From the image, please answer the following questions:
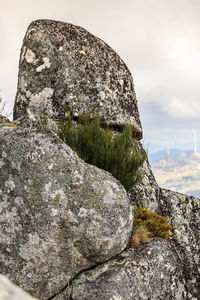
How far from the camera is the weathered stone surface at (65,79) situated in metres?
10.9

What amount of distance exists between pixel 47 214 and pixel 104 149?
8.59ft

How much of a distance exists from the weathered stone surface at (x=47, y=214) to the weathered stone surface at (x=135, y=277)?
0.33 meters

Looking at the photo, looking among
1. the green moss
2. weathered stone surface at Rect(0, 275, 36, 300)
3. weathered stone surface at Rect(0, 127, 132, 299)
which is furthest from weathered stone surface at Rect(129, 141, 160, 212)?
weathered stone surface at Rect(0, 275, 36, 300)

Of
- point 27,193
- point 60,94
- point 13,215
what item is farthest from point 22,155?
point 60,94

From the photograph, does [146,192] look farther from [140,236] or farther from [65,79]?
[65,79]

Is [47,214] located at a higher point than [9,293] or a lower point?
lower

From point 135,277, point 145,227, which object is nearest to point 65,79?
point 145,227

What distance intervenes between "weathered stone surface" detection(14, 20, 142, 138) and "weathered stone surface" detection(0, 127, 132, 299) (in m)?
3.57

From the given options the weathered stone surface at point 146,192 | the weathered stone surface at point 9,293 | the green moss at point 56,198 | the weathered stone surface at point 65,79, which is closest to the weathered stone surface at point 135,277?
the weathered stone surface at point 146,192

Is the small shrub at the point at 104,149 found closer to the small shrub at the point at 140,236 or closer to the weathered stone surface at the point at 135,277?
the small shrub at the point at 140,236

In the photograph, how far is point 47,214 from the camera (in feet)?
22.8

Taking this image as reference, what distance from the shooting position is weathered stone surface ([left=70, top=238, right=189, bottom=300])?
282 inches

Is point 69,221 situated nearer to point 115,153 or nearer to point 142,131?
point 115,153

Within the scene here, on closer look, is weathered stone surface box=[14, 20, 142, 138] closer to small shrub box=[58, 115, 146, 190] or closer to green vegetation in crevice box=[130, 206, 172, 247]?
small shrub box=[58, 115, 146, 190]
